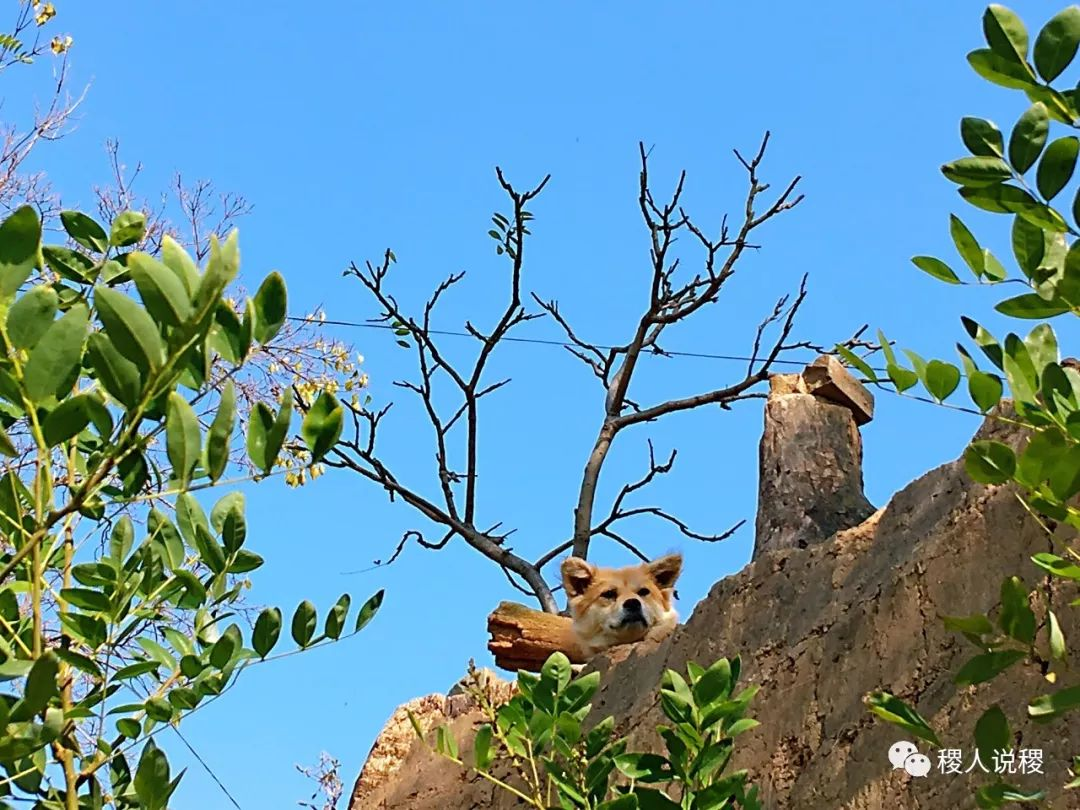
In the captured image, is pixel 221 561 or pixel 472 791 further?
pixel 472 791

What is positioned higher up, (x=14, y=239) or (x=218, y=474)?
(x=14, y=239)

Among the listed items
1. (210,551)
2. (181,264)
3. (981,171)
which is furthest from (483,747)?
(181,264)

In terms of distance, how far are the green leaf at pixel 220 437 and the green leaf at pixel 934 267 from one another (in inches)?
45.0

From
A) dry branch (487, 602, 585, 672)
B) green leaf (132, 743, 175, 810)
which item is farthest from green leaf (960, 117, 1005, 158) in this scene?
dry branch (487, 602, 585, 672)

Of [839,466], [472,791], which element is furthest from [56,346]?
[839,466]

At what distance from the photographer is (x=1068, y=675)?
10.8ft

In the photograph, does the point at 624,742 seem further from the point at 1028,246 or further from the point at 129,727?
the point at 1028,246

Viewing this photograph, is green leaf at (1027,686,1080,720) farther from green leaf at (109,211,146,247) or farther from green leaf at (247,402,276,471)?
green leaf at (109,211,146,247)

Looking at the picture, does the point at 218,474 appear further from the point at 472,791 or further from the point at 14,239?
the point at 472,791

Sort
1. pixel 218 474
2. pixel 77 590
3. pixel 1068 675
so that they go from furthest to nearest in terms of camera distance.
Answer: pixel 1068 675 → pixel 77 590 → pixel 218 474

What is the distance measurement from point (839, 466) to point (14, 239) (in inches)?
171

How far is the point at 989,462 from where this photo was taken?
79.5 inches

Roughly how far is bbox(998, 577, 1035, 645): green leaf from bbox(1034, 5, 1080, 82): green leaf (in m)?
0.72

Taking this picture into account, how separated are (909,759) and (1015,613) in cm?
160
